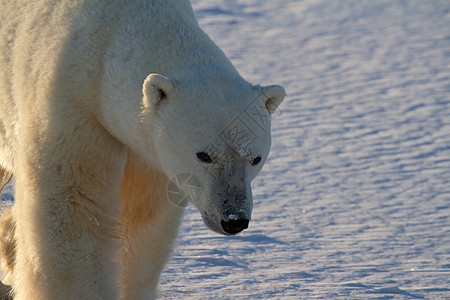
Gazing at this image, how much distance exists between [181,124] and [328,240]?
7.43 ft

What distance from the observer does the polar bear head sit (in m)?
3.12

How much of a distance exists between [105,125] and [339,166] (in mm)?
3324

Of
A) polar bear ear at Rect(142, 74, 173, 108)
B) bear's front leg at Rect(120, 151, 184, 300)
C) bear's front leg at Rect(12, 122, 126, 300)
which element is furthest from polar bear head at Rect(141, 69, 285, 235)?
bear's front leg at Rect(120, 151, 184, 300)

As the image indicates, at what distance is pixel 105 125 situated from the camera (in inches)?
134

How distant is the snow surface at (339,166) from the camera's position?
4691 millimetres

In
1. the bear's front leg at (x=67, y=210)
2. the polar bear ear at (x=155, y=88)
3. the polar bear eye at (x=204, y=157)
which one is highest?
the polar bear ear at (x=155, y=88)

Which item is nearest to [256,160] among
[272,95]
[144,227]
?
[272,95]

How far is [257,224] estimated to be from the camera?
5406 mm

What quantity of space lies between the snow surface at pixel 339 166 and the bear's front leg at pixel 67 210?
990 mm

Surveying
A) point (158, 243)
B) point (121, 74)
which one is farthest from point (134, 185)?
point (121, 74)

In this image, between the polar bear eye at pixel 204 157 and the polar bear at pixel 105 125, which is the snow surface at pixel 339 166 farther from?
the polar bear eye at pixel 204 157

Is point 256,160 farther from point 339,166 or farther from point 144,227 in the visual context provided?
point 339,166

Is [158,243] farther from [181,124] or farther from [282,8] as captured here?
[282,8]

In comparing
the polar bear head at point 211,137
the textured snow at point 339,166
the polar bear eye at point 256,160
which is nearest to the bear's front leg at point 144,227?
the textured snow at point 339,166
